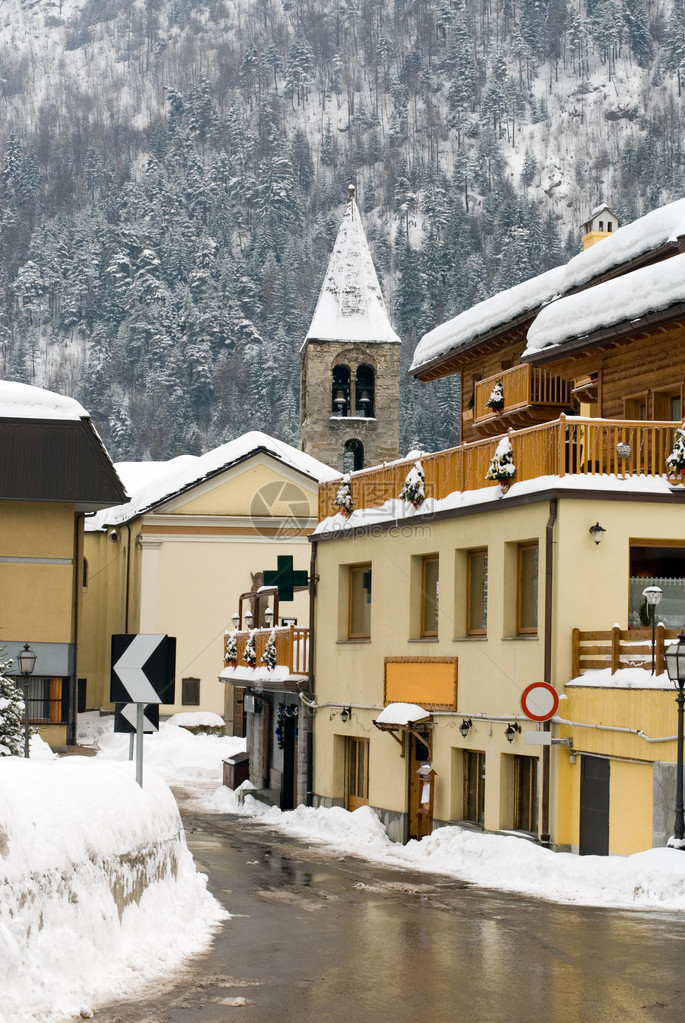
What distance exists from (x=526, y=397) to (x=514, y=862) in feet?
38.7

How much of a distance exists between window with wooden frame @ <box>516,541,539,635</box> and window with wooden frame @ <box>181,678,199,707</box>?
34.4 m

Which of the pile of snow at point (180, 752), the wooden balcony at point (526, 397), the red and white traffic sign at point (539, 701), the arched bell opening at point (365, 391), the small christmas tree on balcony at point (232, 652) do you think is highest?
the arched bell opening at point (365, 391)

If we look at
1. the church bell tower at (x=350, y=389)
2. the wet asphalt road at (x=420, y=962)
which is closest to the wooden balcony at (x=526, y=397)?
the wet asphalt road at (x=420, y=962)

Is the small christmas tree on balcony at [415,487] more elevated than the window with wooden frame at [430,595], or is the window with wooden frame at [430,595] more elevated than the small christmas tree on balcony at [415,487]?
the small christmas tree on balcony at [415,487]

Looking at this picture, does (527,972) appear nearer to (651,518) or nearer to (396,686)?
(651,518)

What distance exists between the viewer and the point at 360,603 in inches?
1174

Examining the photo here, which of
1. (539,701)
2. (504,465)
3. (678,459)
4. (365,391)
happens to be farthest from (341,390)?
(539,701)

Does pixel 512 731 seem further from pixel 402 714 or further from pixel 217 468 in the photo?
pixel 217 468

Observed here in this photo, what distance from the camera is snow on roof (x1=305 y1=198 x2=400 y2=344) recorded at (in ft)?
227

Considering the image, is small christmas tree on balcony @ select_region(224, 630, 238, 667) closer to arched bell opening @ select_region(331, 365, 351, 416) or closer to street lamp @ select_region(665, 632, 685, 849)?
street lamp @ select_region(665, 632, 685, 849)

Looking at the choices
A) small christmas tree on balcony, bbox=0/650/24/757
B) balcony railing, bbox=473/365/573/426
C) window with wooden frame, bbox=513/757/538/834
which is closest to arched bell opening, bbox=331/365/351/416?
balcony railing, bbox=473/365/573/426

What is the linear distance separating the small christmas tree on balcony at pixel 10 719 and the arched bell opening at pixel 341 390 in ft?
141

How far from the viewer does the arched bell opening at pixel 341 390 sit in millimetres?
69250

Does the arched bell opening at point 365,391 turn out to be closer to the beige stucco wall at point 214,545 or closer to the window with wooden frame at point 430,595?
the beige stucco wall at point 214,545
